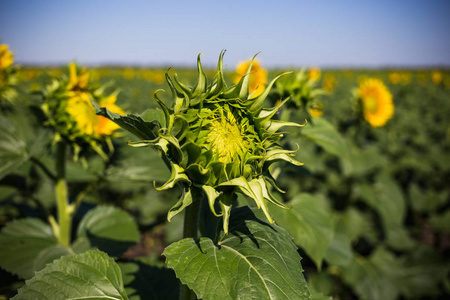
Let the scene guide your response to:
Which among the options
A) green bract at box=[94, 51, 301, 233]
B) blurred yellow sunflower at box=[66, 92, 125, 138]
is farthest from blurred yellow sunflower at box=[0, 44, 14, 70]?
green bract at box=[94, 51, 301, 233]

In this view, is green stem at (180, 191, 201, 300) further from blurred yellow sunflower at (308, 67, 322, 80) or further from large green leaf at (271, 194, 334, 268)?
blurred yellow sunflower at (308, 67, 322, 80)

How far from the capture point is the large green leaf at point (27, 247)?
4.53ft

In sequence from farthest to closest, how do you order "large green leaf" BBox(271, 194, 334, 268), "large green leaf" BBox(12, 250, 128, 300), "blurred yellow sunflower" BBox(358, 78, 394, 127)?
"blurred yellow sunflower" BBox(358, 78, 394, 127) → "large green leaf" BBox(271, 194, 334, 268) → "large green leaf" BBox(12, 250, 128, 300)

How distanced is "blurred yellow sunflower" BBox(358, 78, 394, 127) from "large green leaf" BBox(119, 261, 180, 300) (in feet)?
9.30

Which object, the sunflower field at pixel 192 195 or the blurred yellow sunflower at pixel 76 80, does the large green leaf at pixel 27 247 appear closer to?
the sunflower field at pixel 192 195

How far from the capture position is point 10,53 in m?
2.15

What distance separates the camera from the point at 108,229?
1.65 m

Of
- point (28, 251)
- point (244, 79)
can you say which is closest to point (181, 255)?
point (244, 79)

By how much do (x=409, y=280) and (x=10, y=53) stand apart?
404 cm

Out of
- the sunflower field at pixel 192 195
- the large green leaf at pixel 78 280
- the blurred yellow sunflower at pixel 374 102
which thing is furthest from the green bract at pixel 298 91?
the blurred yellow sunflower at pixel 374 102

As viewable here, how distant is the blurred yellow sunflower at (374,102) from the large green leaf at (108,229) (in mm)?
2714

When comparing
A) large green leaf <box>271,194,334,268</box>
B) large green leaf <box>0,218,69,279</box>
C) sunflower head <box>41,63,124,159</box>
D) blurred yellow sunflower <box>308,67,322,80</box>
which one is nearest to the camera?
large green leaf <box>0,218,69,279</box>

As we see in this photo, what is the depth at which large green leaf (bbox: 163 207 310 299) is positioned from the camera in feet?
2.64

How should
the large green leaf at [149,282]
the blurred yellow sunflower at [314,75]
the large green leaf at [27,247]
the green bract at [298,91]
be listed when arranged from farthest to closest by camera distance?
the blurred yellow sunflower at [314,75], the green bract at [298,91], the large green leaf at [27,247], the large green leaf at [149,282]
